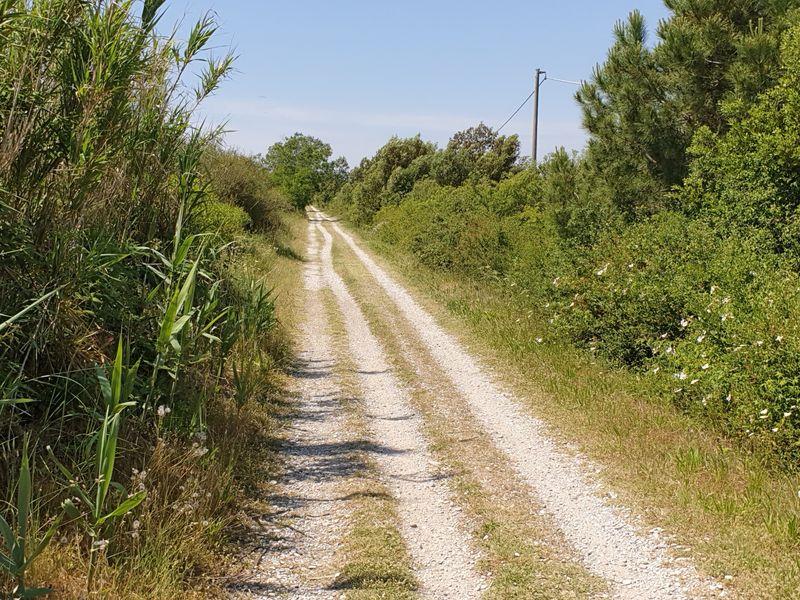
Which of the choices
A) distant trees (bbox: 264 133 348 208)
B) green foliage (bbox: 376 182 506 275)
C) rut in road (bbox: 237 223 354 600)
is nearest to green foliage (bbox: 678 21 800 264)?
rut in road (bbox: 237 223 354 600)

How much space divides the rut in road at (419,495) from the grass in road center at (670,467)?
1349 millimetres

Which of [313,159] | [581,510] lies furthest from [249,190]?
[313,159]

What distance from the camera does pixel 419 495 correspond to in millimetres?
5020

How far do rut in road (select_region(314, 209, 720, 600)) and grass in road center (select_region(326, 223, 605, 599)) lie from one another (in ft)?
0.39

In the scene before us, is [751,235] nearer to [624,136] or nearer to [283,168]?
[624,136]

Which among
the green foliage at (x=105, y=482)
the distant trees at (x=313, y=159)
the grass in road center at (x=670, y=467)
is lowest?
the grass in road center at (x=670, y=467)

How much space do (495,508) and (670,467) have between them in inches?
58.4

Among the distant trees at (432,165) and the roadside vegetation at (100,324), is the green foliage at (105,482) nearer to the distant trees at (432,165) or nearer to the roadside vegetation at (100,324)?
the roadside vegetation at (100,324)

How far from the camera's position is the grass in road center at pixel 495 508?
3.76 m

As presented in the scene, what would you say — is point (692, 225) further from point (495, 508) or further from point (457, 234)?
point (457, 234)

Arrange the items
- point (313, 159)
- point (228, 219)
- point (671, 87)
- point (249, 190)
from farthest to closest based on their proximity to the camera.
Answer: point (313, 159), point (249, 190), point (228, 219), point (671, 87)

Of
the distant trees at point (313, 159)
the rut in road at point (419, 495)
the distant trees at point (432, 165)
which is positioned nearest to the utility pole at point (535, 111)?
the distant trees at point (432, 165)

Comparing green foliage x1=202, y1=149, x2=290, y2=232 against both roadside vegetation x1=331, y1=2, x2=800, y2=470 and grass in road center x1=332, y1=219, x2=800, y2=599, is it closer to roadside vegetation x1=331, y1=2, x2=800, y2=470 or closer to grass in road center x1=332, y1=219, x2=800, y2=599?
roadside vegetation x1=331, y1=2, x2=800, y2=470

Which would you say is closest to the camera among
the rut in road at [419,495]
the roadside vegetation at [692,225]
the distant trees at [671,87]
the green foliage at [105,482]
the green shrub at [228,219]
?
the green foliage at [105,482]
